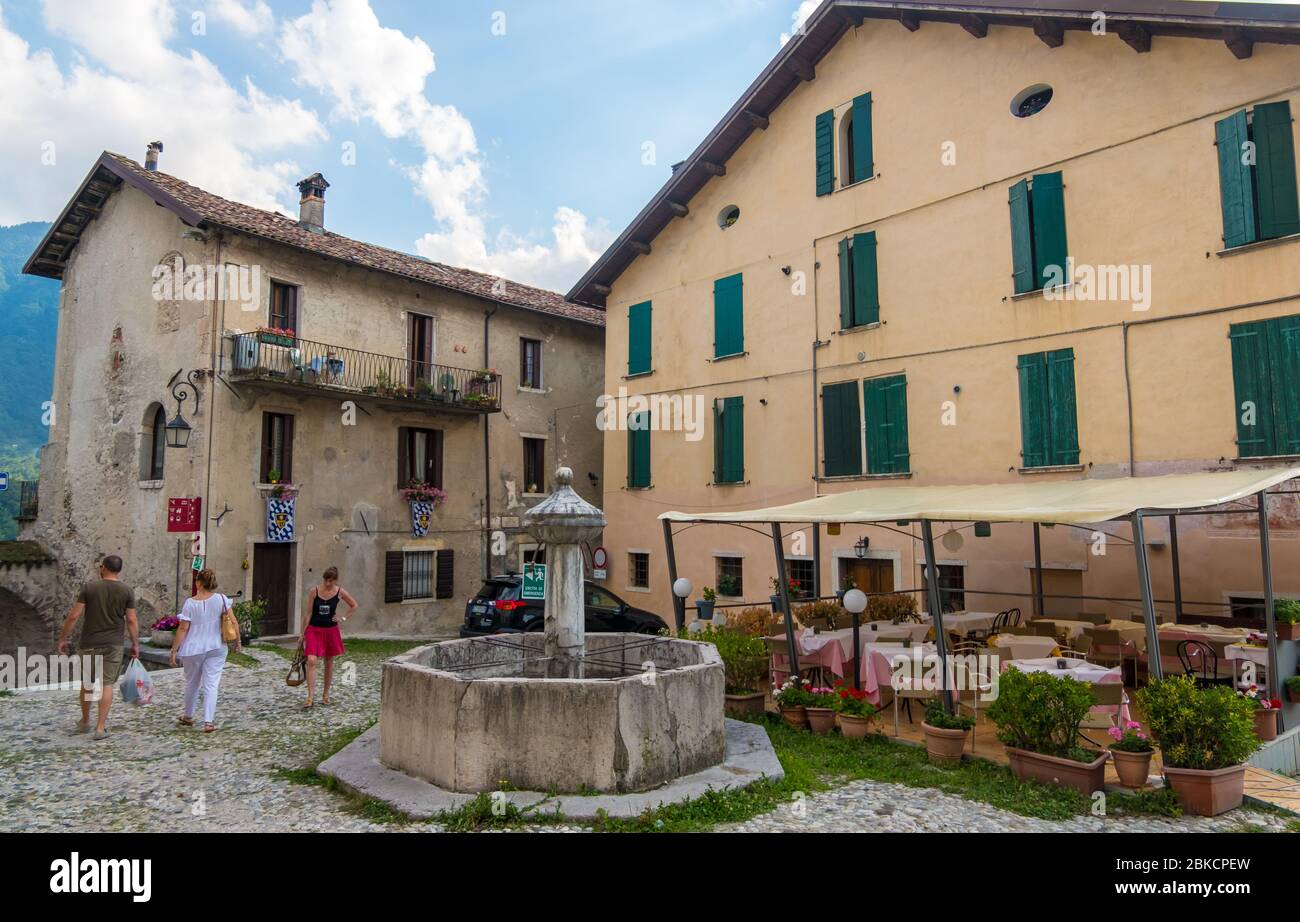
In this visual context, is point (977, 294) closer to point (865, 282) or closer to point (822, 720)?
point (865, 282)

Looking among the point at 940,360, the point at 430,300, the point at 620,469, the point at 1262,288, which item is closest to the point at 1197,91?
the point at 1262,288

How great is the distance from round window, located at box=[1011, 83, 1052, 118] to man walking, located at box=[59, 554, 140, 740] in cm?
1371

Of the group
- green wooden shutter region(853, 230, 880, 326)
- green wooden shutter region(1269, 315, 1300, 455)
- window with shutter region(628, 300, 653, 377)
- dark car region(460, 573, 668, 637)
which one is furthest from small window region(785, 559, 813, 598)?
green wooden shutter region(1269, 315, 1300, 455)

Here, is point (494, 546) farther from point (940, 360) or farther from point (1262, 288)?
point (1262, 288)

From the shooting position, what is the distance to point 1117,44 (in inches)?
468

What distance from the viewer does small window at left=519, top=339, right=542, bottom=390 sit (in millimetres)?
22438

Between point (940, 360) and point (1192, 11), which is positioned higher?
point (1192, 11)

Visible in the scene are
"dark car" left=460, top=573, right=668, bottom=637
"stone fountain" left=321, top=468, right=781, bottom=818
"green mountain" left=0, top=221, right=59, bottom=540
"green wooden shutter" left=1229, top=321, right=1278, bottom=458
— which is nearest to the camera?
"stone fountain" left=321, top=468, right=781, bottom=818

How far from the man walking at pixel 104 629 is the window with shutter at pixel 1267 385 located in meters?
12.7

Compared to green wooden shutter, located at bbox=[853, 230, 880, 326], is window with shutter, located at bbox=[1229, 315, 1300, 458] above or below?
below

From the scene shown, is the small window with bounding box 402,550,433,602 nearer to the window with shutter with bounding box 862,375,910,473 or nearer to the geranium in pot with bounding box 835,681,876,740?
the window with shutter with bounding box 862,375,910,473

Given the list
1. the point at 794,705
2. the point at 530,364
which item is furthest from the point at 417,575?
the point at 794,705
